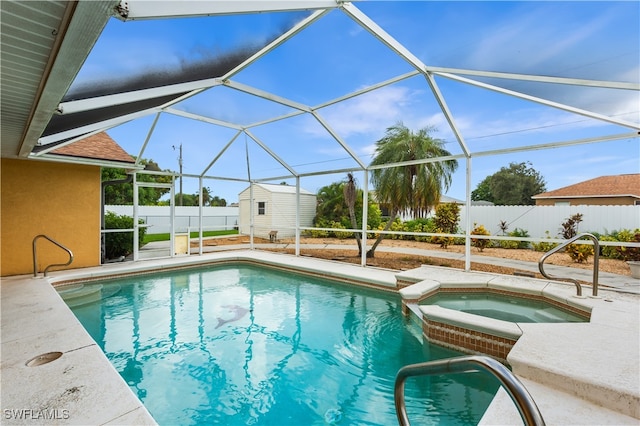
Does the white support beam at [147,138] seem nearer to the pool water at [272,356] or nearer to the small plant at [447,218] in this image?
the pool water at [272,356]

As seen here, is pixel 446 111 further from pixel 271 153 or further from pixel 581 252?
pixel 581 252

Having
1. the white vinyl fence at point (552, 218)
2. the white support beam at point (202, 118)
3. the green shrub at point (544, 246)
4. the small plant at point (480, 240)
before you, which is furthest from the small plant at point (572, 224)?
the white support beam at point (202, 118)

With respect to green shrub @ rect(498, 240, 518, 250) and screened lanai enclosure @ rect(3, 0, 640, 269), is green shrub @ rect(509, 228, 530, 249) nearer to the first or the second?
green shrub @ rect(498, 240, 518, 250)

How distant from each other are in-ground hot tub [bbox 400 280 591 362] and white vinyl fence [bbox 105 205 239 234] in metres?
10.1

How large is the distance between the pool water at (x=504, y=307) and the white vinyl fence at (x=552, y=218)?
5.52 meters

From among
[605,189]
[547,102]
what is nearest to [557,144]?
[547,102]

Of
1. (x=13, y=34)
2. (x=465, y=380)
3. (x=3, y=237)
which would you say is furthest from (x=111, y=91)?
(x=3, y=237)

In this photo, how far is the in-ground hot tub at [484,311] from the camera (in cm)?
371

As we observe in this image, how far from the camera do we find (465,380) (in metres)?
3.24

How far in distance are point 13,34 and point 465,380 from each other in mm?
4920

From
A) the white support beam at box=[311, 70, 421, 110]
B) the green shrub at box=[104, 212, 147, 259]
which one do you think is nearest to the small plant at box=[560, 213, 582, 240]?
the white support beam at box=[311, 70, 421, 110]

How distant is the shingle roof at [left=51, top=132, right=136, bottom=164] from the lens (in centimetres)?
717

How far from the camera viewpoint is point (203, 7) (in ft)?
8.13

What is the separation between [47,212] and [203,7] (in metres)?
7.61
